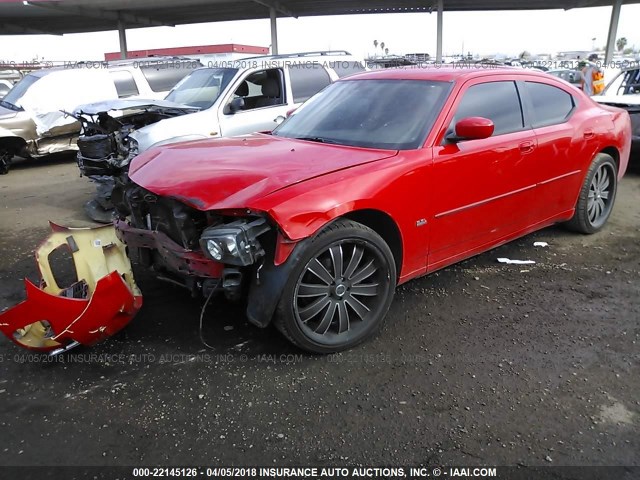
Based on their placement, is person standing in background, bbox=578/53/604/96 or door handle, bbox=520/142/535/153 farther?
person standing in background, bbox=578/53/604/96

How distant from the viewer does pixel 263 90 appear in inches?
307

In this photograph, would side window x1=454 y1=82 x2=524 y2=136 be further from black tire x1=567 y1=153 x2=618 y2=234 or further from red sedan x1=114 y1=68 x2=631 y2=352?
black tire x1=567 y1=153 x2=618 y2=234

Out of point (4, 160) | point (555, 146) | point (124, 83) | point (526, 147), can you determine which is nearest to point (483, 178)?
point (526, 147)

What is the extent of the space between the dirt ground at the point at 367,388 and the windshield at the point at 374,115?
129cm

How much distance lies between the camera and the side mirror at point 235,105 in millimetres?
7172

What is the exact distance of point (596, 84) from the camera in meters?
15.7

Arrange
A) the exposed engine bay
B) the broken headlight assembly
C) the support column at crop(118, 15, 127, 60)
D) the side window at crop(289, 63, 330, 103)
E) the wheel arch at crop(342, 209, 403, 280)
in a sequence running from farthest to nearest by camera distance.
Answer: the support column at crop(118, 15, 127, 60)
the side window at crop(289, 63, 330, 103)
the exposed engine bay
the wheel arch at crop(342, 209, 403, 280)
the broken headlight assembly

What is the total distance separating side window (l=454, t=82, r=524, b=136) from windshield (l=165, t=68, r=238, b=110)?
4.34 meters

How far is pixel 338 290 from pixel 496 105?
7.05 feet

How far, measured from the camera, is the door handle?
4176mm

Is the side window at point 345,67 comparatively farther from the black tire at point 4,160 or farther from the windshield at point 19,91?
the black tire at point 4,160

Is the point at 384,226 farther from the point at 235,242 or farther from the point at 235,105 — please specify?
the point at 235,105

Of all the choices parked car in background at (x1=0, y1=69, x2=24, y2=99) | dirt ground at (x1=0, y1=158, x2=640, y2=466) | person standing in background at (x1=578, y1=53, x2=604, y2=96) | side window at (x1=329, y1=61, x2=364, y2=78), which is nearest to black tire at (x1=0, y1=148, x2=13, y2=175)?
side window at (x1=329, y1=61, x2=364, y2=78)

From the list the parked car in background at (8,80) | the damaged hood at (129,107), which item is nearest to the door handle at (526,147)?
the damaged hood at (129,107)
